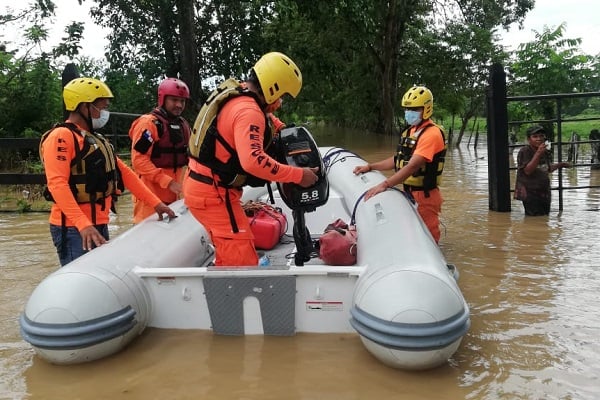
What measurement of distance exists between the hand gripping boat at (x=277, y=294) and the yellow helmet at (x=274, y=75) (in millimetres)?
306

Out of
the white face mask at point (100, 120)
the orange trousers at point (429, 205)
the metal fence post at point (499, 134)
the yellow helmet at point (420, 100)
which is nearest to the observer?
the white face mask at point (100, 120)

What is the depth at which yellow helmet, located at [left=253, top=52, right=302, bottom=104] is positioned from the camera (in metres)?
3.04

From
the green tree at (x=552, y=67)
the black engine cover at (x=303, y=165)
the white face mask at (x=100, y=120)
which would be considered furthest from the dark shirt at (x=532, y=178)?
the green tree at (x=552, y=67)

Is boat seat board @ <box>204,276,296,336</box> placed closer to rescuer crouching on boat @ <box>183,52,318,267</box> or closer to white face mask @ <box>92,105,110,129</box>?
rescuer crouching on boat @ <box>183,52,318,267</box>

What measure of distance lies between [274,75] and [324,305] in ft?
3.93

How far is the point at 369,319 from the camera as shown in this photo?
8.27 feet

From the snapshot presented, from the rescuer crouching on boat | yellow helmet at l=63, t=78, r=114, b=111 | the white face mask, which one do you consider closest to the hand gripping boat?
the rescuer crouching on boat

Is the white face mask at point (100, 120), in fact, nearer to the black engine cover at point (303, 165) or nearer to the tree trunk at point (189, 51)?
the black engine cover at point (303, 165)

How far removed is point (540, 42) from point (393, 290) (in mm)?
15133

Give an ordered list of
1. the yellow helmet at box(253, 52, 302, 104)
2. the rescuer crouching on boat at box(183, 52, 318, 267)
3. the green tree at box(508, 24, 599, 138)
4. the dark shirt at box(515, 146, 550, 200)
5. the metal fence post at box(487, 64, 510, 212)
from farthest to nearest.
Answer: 1. the green tree at box(508, 24, 599, 138)
2. the metal fence post at box(487, 64, 510, 212)
3. the dark shirt at box(515, 146, 550, 200)
4. the yellow helmet at box(253, 52, 302, 104)
5. the rescuer crouching on boat at box(183, 52, 318, 267)

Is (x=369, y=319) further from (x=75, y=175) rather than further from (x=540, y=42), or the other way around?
(x=540, y=42)

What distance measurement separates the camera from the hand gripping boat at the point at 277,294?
8.21ft

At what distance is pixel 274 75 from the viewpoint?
120 inches

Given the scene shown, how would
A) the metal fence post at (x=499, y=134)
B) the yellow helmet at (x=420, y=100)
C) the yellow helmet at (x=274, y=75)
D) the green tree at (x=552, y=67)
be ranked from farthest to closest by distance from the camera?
the green tree at (x=552, y=67)
the metal fence post at (x=499, y=134)
the yellow helmet at (x=420, y=100)
the yellow helmet at (x=274, y=75)
